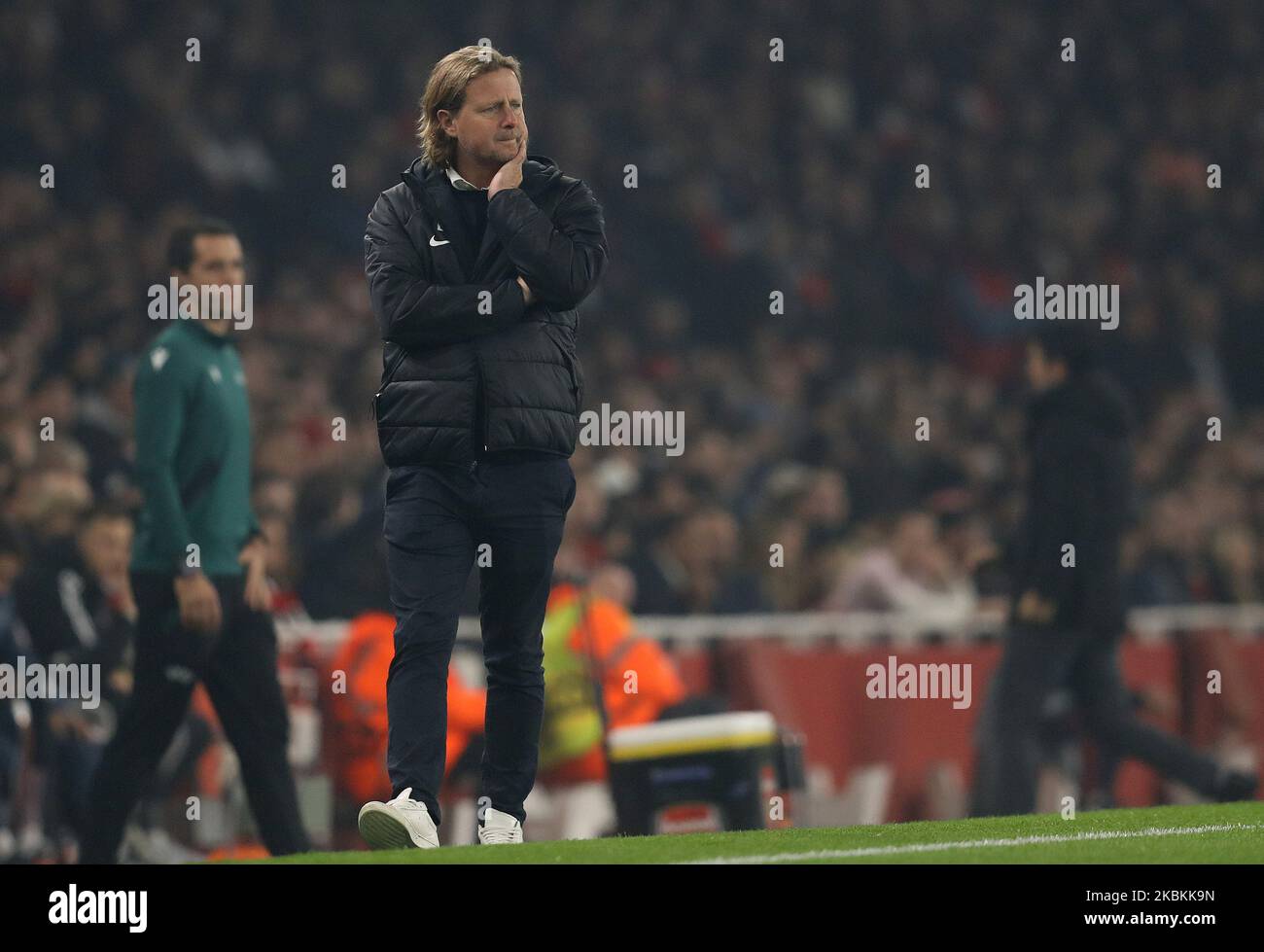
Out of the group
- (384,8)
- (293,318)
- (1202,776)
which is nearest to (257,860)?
(1202,776)

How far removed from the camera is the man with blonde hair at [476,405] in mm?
6352

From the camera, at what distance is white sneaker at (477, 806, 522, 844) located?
6.56 metres

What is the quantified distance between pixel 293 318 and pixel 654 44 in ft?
19.9

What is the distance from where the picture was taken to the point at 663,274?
18.6m

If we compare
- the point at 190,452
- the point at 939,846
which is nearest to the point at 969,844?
the point at 939,846

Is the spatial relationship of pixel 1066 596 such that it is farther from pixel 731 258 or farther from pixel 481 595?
pixel 731 258

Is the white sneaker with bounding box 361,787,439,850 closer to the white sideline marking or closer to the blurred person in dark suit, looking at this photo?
the white sideline marking

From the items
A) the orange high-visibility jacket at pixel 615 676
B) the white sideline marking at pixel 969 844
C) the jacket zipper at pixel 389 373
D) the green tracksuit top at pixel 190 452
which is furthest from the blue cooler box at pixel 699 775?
the jacket zipper at pixel 389 373

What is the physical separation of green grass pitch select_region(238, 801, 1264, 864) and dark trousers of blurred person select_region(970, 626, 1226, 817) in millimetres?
2470

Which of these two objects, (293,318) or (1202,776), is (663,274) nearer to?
(293,318)

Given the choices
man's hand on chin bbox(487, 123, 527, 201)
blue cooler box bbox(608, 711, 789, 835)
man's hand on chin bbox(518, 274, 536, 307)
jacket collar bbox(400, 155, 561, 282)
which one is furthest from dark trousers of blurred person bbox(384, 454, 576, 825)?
blue cooler box bbox(608, 711, 789, 835)

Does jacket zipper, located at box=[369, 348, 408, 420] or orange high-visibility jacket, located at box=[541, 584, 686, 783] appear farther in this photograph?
orange high-visibility jacket, located at box=[541, 584, 686, 783]

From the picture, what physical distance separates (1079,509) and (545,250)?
4253mm

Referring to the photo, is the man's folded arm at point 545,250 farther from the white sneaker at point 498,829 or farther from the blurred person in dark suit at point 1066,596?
the blurred person in dark suit at point 1066,596
